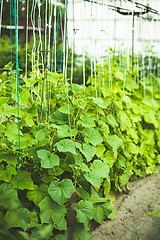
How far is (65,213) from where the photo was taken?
4.66ft

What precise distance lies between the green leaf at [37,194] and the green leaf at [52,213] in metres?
0.04

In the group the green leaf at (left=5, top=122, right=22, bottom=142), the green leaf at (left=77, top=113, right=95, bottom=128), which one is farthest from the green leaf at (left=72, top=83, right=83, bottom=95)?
the green leaf at (left=5, top=122, right=22, bottom=142)

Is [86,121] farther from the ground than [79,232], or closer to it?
farther from the ground

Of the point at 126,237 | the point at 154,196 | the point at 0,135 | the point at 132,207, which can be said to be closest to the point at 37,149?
the point at 0,135

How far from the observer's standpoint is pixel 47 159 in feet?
4.37

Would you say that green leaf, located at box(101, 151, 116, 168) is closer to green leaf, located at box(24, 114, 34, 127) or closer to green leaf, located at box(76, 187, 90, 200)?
green leaf, located at box(76, 187, 90, 200)

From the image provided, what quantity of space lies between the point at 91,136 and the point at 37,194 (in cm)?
53

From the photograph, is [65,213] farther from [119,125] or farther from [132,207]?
[119,125]

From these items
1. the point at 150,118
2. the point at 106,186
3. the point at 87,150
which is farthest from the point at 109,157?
the point at 150,118

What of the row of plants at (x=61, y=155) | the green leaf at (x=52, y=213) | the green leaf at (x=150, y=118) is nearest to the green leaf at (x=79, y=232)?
the row of plants at (x=61, y=155)

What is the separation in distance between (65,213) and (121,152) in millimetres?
879

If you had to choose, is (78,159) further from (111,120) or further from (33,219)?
(111,120)

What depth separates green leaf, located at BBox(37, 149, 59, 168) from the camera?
1.30 m

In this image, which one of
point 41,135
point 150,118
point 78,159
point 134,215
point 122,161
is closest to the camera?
point 41,135
